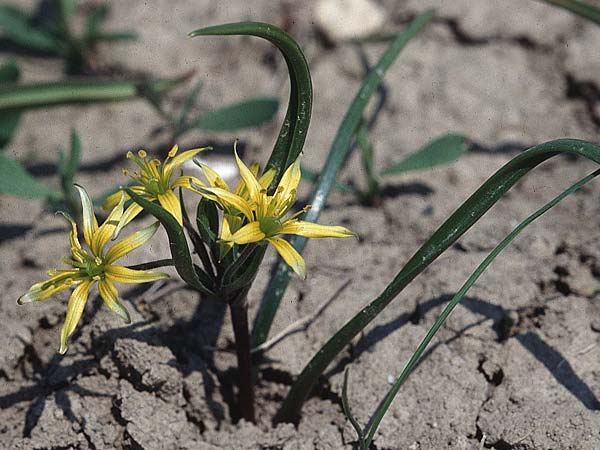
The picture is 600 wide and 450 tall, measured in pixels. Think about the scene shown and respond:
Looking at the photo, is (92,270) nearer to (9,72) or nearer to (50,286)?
(50,286)

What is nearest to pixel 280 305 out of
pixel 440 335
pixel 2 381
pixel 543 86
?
pixel 440 335

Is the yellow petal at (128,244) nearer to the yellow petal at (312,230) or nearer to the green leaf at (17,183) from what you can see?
the yellow petal at (312,230)

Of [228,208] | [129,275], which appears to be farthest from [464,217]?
[129,275]

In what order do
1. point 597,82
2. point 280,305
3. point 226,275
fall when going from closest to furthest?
1. point 226,275
2. point 280,305
3. point 597,82

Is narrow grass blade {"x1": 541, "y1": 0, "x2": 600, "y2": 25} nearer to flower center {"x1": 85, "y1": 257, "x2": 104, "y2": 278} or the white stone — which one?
the white stone

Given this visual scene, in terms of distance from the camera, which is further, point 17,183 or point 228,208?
point 17,183

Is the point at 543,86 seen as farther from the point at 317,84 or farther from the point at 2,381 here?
the point at 2,381

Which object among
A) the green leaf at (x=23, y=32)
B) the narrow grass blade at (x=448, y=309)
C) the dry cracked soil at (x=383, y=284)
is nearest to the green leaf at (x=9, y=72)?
the dry cracked soil at (x=383, y=284)
